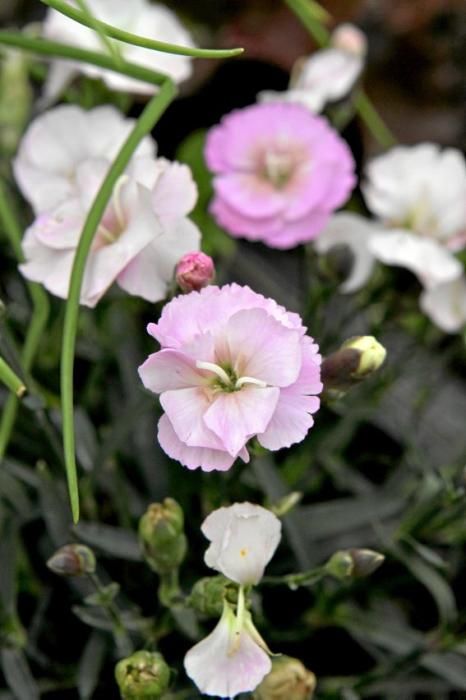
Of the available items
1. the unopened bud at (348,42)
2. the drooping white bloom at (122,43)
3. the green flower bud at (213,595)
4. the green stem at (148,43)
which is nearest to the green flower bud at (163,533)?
the green flower bud at (213,595)

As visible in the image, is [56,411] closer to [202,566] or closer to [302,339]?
[202,566]

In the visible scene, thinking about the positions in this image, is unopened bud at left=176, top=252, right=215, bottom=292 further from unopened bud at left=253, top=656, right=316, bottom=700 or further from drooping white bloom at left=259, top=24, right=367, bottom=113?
drooping white bloom at left=259, top=24, right=367, bottom=113

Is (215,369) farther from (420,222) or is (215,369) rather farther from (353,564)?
(420,222)

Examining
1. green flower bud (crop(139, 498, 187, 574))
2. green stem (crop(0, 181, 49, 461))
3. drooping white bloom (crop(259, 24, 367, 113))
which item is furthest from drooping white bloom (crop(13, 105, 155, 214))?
green flower bud (crop(139, 498, 187, 574))

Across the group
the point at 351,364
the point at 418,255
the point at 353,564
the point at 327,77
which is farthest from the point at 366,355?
the point at 327,77

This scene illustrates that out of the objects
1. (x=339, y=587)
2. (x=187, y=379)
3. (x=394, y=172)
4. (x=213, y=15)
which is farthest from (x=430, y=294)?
(x=213, y=15)

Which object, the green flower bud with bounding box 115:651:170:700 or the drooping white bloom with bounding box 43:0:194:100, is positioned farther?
the drooping white bloom with bounding box 43:0:194:100
